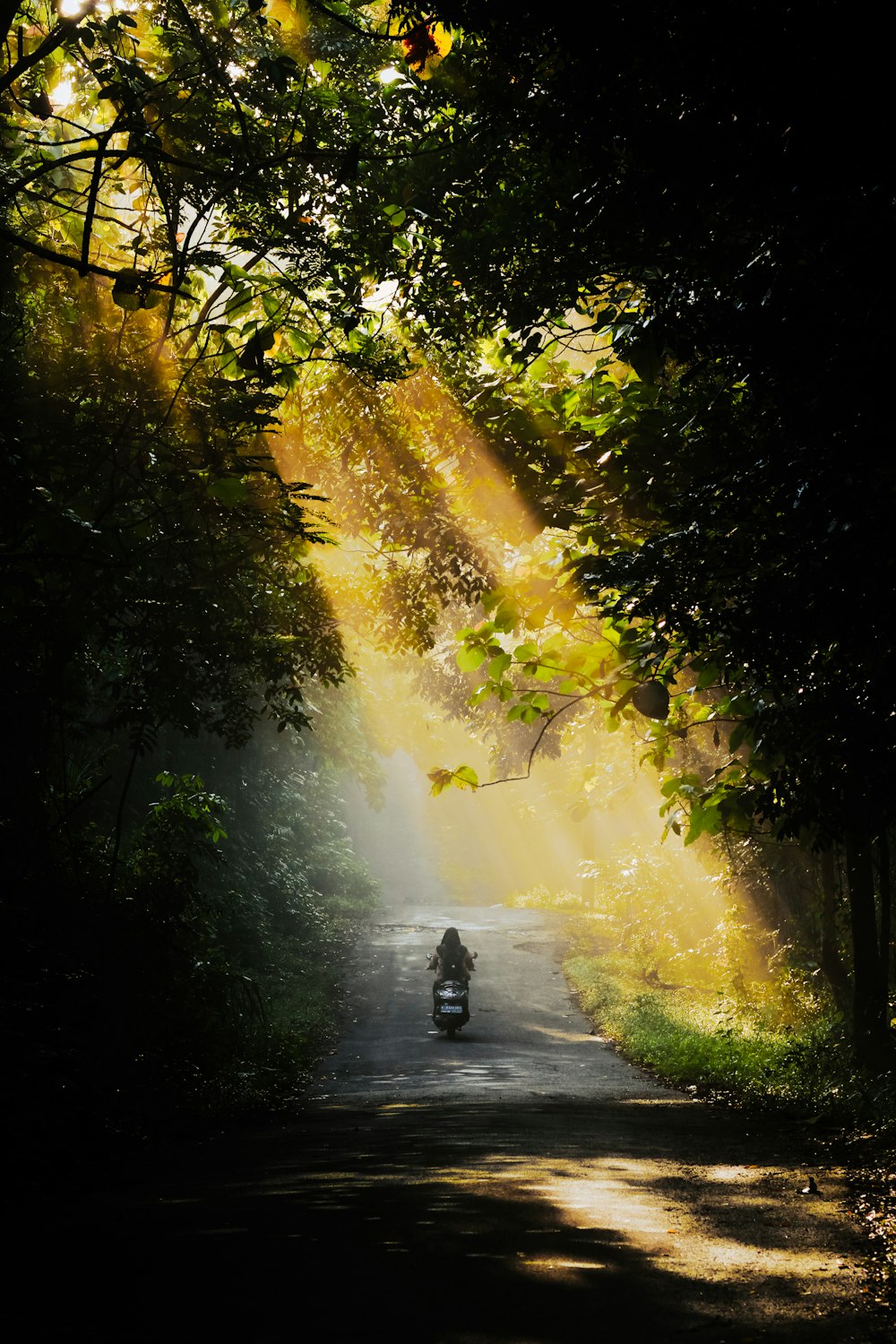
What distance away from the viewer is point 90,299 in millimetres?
8180

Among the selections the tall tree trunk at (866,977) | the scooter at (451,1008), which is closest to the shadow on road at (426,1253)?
the tall tree trunk at (866,977)

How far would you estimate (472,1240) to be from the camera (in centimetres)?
417

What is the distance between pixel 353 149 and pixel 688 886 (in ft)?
69.8

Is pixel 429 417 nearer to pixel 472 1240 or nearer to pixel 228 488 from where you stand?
pixel 228 488

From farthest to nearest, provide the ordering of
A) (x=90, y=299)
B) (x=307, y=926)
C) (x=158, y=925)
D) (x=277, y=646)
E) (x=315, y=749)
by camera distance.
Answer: (x=315, y=749), (x=307, y=926), (x=158, y=925), (x=277, y=646), (x=90, y=299)

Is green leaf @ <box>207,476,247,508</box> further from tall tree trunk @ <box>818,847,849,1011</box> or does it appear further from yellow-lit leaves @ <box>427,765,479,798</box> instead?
tall tree trunk @ <box>818,847,849,1011</box>

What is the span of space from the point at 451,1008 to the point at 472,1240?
12148 mm

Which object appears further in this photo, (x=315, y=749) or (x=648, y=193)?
(x=315, y=749)

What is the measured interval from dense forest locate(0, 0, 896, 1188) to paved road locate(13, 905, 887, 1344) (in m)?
1.99

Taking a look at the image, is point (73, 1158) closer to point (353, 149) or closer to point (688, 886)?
point (353, 149)

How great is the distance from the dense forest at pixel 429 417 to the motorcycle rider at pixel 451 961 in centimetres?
354

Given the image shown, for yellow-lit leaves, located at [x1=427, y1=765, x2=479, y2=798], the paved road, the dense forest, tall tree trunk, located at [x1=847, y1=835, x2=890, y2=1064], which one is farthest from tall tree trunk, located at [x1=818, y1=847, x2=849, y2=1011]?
yellow-lit leaves, located at [x1=427, y1=765, x2=479, y2=798]

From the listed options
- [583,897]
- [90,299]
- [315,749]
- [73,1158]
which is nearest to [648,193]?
[90,299]

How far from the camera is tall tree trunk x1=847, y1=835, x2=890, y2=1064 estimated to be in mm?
9719
